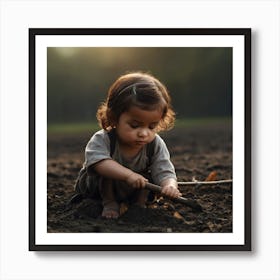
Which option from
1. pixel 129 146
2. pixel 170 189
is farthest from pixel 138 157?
pixel 170 189

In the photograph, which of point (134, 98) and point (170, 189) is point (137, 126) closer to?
point (134, 98)

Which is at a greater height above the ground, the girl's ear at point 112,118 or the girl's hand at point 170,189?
the girl's ear at point 112,118

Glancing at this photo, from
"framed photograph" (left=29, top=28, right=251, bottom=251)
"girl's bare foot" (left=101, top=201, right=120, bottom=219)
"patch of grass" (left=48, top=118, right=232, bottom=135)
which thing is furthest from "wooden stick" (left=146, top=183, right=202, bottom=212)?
"patch of grass" (left=48, top=118, right=232, bottom=135)

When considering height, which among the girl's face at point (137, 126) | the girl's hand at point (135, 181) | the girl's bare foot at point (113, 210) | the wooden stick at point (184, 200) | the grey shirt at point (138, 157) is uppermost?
the girl's face at point (137, 126)

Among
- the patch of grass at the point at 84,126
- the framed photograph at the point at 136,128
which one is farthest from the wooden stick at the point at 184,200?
the patch of grass at the point at 84,126

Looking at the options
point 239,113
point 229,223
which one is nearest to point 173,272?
point 229,223

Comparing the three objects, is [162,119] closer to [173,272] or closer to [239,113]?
[239,113]

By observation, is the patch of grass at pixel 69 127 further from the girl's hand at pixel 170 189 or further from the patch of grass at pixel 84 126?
the girl's hand at pixel 170 189
